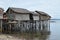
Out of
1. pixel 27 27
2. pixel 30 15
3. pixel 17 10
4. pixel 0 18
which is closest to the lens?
pixel 0 18

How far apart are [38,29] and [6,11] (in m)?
8.01

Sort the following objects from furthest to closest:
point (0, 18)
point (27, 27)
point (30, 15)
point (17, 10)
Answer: point (27, 27)
point (30, 15)
point (17, 10)
point (0, 18)

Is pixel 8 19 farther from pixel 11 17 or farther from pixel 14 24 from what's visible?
pixel 14 24

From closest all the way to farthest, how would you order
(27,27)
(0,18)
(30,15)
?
(0,18), (30,15), (27,27)

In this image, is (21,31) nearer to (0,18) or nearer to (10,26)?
(10,26)

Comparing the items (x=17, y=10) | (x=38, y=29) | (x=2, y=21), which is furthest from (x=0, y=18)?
(x=38, y=29)

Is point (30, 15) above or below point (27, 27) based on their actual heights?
above

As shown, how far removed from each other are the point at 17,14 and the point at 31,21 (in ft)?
13.6

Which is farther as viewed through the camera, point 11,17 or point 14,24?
point 14,24

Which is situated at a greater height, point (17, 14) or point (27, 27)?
point (17, 14)

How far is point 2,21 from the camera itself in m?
29.5

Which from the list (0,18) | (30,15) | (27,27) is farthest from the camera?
(27,27)

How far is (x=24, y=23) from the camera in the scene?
33.4 m

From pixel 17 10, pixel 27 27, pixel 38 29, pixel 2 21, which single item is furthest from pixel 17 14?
pixel 38 29
